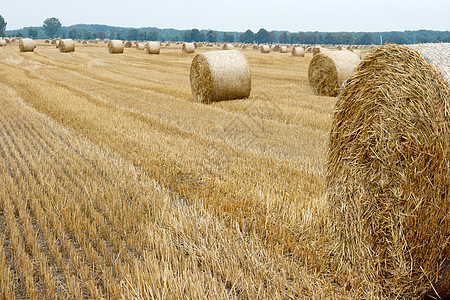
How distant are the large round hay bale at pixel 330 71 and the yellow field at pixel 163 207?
4.08m

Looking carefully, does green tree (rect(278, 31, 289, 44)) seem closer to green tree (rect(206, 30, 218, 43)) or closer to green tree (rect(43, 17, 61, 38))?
green tree (rect(206, 30, 218, 43))

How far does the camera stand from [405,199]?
3.12 metres

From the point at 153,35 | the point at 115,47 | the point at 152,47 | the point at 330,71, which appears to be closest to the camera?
the point at 330,71

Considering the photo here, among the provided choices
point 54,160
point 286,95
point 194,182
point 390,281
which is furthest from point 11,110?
point 390,281

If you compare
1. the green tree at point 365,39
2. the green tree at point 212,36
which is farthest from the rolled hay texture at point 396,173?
the green tree at point 212,36

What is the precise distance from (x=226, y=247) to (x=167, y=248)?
1.71 feet

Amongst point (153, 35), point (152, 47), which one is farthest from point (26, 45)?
point (153, 35)

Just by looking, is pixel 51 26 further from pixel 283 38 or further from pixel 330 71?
pixel 330 71

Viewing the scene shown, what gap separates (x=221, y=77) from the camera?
1194 centimetres

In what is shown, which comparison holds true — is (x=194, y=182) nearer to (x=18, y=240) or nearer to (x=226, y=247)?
(x=226, y=247)

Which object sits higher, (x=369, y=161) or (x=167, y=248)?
(x=369, y=161)

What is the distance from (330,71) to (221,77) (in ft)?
12.4

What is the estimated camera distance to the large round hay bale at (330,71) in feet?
43.5

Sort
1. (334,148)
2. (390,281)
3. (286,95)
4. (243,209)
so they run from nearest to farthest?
(390,281)
(334,148)
(243,209)
(286,95)
